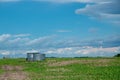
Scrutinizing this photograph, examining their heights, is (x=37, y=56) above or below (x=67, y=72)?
above

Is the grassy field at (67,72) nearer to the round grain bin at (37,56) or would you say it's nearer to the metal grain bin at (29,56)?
the round grain bin at (37,56)

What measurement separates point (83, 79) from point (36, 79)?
15.4ft

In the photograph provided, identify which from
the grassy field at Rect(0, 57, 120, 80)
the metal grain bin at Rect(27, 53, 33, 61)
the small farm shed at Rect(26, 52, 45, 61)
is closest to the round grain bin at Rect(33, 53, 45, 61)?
the small farm shed at Rect(26, 52, 45, 61)

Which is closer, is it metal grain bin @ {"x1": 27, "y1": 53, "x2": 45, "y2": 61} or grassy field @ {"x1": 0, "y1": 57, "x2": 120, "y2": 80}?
grassy field @ {"x1": 0, "y1": 57, "x2": 120, "y2": 80}

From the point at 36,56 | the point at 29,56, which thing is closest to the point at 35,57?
the point at 36,56

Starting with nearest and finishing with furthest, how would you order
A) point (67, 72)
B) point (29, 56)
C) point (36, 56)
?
point (67, 72), point (36, 56), point (29, 56)

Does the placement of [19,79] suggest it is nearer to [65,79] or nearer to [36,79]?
[36,79]

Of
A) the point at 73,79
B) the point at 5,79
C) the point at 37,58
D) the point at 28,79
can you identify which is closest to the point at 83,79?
the point at 73,79

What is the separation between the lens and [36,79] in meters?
33.8

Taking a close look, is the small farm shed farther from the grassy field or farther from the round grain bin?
the grassy field

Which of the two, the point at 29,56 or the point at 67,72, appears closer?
the point at 67,72

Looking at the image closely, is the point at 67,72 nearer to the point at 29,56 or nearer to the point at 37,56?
the point at 37,56

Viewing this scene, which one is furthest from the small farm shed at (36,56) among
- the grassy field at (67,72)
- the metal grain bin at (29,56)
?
the grassy field at (67,72)

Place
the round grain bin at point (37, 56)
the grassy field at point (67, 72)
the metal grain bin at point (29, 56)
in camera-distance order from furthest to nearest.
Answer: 1. the metal grain bin at point (29, 56)
2. the round grain bin at point (37, 56)
3. the grassy field at point (67, 72)
